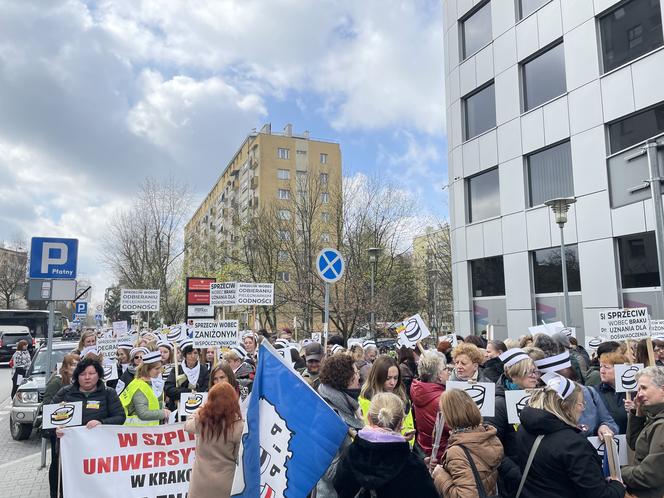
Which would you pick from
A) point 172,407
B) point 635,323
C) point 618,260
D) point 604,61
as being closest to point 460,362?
point 635,323

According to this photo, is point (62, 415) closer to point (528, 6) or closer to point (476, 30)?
point (528, 6)

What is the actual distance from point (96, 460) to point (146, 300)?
911 centimetres

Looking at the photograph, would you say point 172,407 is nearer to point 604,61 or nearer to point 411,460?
point 411,460

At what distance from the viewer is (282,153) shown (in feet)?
213

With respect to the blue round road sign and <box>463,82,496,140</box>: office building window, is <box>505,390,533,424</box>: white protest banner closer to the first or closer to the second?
the blue round road sign

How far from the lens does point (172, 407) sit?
25.3 ft

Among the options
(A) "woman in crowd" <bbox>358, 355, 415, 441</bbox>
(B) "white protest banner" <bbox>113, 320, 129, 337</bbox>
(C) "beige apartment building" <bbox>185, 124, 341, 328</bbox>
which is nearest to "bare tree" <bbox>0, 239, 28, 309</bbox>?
(C) "beige apartment building" <bbox>185, 124, 341, 328</bbox>

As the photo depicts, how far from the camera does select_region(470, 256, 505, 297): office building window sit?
18.5 m

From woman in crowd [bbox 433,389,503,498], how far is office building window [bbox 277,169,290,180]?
62324 millimetres

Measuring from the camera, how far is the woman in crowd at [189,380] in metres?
7.56

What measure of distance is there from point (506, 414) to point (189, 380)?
5327mm

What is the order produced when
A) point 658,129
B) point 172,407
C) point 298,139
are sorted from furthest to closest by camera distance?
point 298,139 < point 658,129 < point 172,407

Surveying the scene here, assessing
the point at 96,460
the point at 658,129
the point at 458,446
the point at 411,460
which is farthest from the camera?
the point at 658,129

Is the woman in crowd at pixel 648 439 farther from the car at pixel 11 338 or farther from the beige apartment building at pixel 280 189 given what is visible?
the car at pixel 11 338
